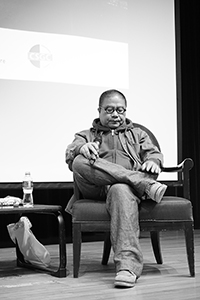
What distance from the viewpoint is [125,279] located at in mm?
2045

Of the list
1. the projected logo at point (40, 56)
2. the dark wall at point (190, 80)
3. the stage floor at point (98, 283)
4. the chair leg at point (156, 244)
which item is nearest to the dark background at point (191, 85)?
the dark wall at point (190, 80)

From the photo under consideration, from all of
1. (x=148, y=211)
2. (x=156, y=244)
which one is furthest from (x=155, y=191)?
(x=156, y=244)

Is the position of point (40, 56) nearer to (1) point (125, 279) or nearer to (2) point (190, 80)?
(2) point (190, 80)

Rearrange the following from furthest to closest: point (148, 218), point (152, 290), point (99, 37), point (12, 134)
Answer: point (99, 37), point (12, 134), point (148, 218), point (152, 290)

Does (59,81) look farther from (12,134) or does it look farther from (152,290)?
(152,290)

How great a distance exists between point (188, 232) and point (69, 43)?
6.28 ft

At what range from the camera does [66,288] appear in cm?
211

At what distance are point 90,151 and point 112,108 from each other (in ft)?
1.19

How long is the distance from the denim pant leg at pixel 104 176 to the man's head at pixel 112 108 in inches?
13.3

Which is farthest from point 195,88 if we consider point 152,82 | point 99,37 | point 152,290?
point 152,290

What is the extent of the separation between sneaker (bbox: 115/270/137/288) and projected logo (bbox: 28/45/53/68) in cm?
194

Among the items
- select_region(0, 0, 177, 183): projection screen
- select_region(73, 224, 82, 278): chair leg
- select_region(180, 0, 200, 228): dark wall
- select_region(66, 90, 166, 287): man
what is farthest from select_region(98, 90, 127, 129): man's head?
select_region(180, 0, 200, 228): dark wall

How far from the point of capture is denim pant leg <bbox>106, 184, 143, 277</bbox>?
2.10m

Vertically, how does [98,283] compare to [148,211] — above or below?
below
